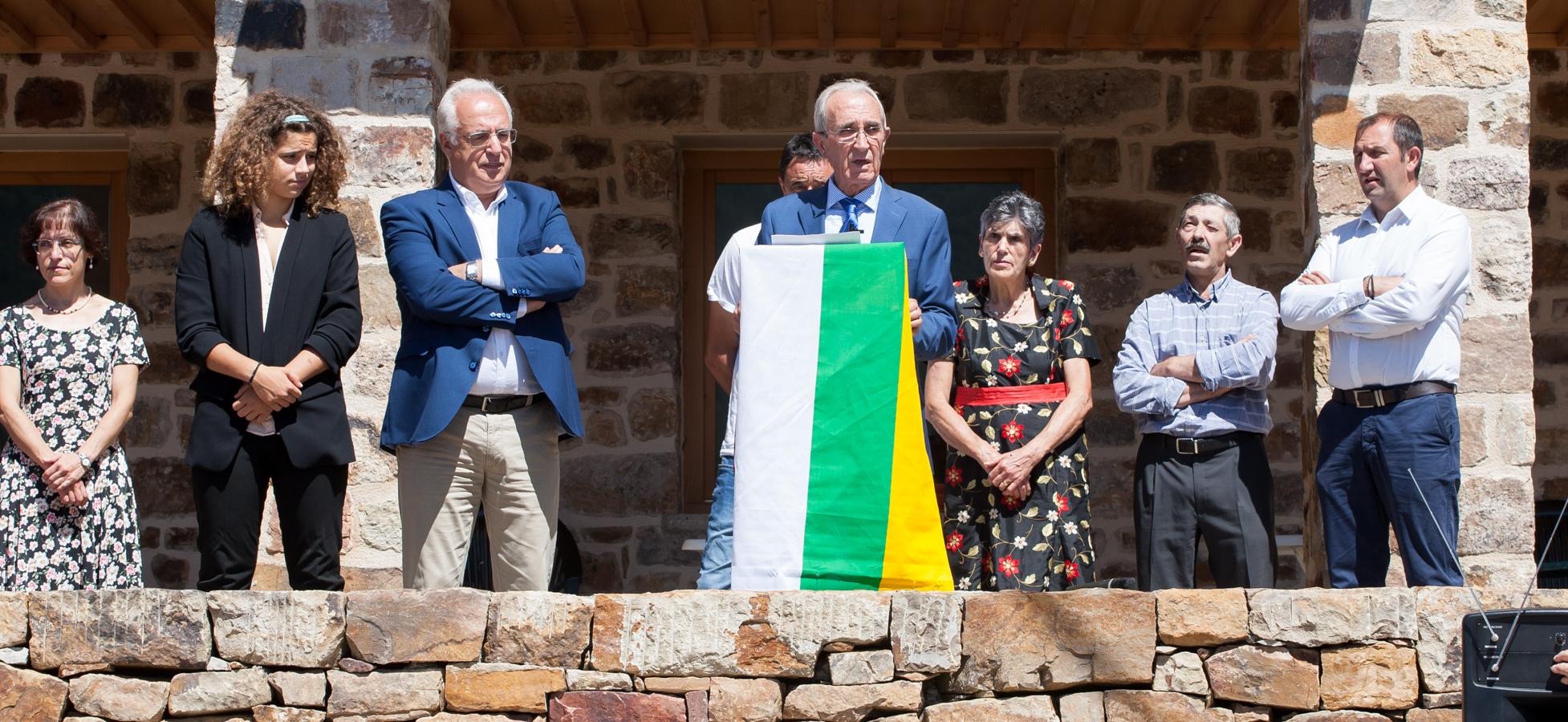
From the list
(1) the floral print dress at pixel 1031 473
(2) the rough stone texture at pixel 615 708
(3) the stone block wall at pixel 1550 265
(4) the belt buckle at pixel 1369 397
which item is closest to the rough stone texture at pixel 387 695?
(2) the rough stone texture at pixel 615 708

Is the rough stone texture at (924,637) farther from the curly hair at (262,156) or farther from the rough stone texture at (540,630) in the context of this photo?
the curly hair at (262,156)

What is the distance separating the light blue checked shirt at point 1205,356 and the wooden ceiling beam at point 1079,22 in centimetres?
174

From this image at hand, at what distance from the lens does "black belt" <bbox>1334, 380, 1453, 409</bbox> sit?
3805mm

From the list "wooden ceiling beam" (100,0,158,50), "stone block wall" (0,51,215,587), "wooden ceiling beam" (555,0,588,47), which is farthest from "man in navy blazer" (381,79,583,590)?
"stone block wall" (0,51,215,587)

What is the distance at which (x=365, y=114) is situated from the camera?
4555 mm

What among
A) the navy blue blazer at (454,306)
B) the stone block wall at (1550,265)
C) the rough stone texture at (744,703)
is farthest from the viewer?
Answer: the stone block wall at (1550,265)

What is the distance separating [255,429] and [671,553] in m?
2.74

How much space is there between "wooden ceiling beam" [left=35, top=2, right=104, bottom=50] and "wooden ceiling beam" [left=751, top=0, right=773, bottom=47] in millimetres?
2530

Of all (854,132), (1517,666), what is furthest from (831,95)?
(1517,666)

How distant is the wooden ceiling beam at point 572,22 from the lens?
5703mm

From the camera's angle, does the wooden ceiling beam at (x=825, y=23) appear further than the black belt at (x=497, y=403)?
Yes

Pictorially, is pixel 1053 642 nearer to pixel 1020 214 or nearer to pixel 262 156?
pixel 1020 214

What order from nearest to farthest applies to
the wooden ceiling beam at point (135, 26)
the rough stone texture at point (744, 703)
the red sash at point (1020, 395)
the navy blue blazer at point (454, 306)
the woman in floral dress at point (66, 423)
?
1. the rough stone texture at point (744, 703)
2. the navy blue blazer at point (454, 306)
3. the woman in floral dress at point (66, 423)
4. the red sash at point (1020, 395)
5. the wooden ceiling beam at point (135, 26)

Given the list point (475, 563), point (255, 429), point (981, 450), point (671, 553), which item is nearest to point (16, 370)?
point (255, 429)
